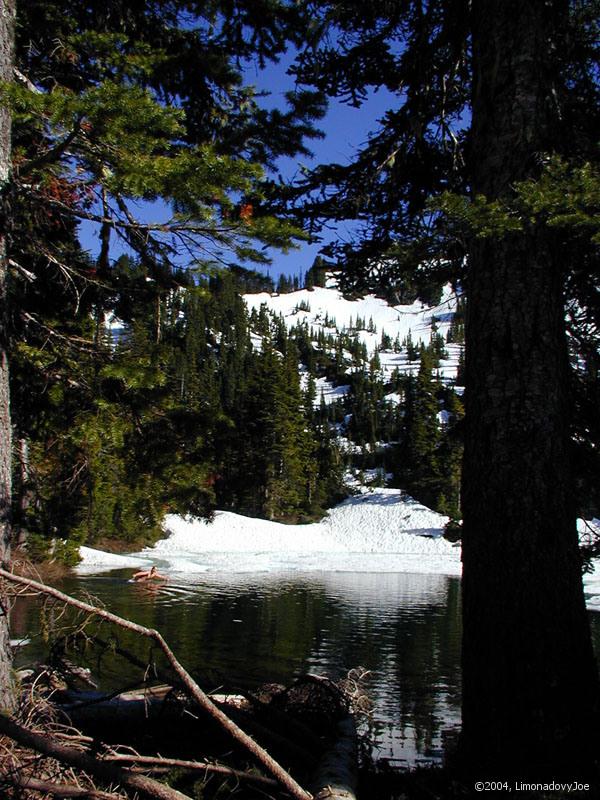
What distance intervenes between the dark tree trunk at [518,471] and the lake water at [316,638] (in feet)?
6.20

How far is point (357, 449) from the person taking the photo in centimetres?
10138

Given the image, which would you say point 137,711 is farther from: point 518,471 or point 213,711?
point 518,471

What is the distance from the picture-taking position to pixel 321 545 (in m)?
46.2

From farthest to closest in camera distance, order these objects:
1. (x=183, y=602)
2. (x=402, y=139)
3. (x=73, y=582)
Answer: (x=73, y=582) → (x=183, y=602) → (x=402, y=139)

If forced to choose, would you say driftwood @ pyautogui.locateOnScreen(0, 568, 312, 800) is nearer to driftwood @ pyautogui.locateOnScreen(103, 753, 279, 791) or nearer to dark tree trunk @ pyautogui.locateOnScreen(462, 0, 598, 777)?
driftwood @ pyautogui.locateOnScreen(103, 753, 279, 791)

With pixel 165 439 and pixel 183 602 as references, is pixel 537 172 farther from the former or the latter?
pixel 183 602

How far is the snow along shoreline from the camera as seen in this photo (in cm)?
3130

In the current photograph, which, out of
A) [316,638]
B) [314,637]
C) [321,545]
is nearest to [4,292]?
[316,638]

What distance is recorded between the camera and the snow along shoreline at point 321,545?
103 feet

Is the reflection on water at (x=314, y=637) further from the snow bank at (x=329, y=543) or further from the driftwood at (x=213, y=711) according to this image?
the snow bank at (x=329, y=543)

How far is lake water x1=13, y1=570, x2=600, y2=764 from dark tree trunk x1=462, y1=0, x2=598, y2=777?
189 centimetres

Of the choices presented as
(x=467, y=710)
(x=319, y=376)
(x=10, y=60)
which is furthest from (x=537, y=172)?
(x=319, y=376)

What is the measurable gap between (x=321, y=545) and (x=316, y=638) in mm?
32262

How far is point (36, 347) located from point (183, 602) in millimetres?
14095
